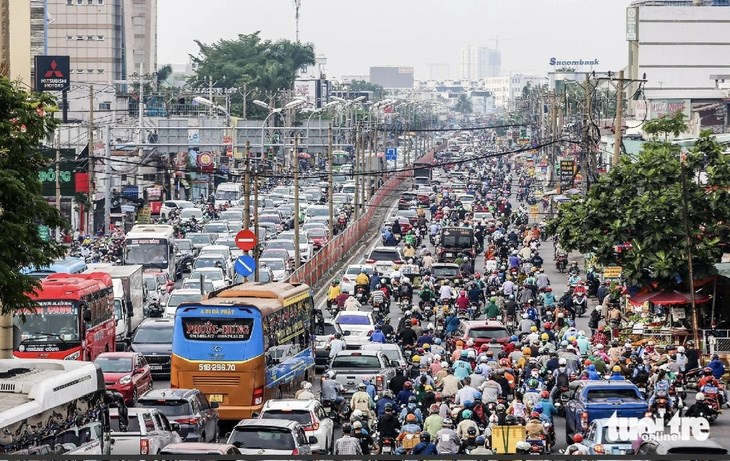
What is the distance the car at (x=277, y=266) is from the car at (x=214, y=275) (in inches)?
132

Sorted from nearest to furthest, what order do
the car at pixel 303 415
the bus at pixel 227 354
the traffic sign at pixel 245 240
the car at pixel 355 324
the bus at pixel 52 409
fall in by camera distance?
the bus at pixel 52 409
the car at pixel 303 415
the bus at pixel 227 354
the car at pixel 355 324
the traffic sign at pixel 245 240

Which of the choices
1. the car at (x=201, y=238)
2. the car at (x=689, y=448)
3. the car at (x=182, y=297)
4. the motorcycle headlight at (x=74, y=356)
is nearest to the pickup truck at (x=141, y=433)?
the car at (x=689, y=448)

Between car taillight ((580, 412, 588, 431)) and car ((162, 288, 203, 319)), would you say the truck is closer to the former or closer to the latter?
car ((162, 288, 203, 319))

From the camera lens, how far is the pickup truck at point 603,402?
88.3 ft

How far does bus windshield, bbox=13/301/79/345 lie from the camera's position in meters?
35.9

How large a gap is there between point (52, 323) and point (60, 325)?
0.20 meters

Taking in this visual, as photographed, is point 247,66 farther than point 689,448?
Yes

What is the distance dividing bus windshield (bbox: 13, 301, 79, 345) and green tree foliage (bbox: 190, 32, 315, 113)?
139682 mm

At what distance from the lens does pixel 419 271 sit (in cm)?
6038

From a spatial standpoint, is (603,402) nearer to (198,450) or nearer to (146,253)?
(198,450)

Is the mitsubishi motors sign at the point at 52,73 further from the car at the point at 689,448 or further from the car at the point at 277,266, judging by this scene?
the car at the point at 689,448

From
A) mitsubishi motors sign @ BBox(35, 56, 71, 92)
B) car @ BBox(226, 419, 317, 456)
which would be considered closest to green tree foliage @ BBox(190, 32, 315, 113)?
mitsubishi motors sign @ BBox(35, 56, 71, 92)

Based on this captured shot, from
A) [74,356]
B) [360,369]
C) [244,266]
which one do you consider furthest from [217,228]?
[360,369]

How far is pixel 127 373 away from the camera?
106 feet
